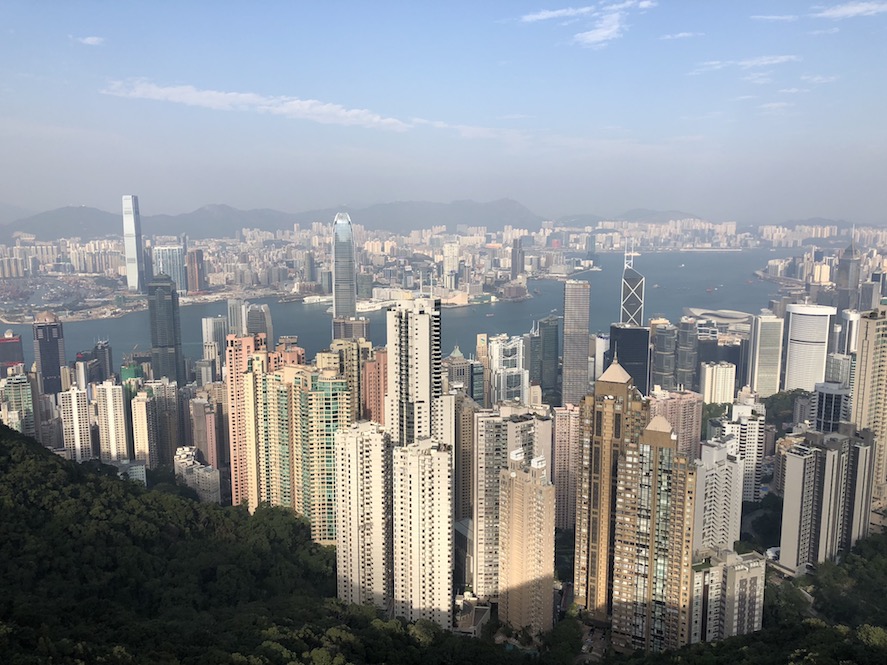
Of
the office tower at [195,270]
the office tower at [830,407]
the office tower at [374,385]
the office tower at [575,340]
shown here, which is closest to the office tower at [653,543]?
the office tower at [374,385]

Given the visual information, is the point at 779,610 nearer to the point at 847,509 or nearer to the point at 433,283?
the point at 847,509

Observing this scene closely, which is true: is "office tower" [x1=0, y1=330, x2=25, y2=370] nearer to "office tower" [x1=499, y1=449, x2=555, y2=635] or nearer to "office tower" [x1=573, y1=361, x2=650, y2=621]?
"office tower" [x1=499, y1=449, x2=555, y2=635]

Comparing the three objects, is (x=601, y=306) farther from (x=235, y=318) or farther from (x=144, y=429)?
(x=144, y=429)

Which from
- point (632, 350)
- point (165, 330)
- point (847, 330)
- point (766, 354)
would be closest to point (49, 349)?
point (165, 330)

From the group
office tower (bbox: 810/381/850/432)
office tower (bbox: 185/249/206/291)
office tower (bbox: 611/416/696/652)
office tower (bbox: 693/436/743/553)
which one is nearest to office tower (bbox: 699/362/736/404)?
office tower (bbox: 810/381/850/432)

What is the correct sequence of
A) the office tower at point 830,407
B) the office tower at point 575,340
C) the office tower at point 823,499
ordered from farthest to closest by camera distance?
the office tower at point 575,340, the office tower at point 830,407, the office tower at point 823,499

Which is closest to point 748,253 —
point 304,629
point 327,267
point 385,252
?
point 385,252

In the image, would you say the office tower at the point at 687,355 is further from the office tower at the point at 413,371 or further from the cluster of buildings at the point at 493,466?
the office tower at the point at 413,371
